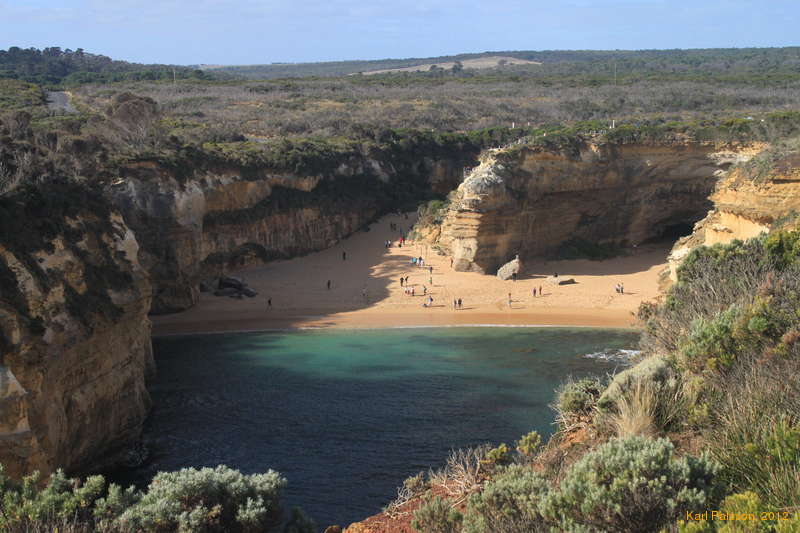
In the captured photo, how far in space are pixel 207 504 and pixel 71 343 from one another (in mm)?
9831

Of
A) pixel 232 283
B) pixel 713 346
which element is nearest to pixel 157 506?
pixel 713 346

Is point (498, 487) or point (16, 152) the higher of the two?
point (16, 152)

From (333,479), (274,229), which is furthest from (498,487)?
(274,229)

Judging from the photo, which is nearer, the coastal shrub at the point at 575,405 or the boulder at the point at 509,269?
the coastal shrub at the point at 575,405

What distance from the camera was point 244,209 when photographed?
148ft

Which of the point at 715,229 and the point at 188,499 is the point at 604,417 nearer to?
the point at 188,499

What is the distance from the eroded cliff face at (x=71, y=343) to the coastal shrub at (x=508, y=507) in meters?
10.4

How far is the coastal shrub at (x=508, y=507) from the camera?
26.0ft

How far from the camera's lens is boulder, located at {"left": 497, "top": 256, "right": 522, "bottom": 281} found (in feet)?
137

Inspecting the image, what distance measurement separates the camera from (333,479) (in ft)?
62.0

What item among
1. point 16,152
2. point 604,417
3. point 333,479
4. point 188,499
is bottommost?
point 333,479

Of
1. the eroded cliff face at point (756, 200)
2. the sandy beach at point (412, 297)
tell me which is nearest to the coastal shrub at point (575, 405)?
the eroded cliff face at point (756, 200)

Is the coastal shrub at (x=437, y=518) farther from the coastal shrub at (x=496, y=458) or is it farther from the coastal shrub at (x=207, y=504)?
the coastal shrub at (x=207, y=504)

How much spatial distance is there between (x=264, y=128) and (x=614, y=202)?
106 ft
